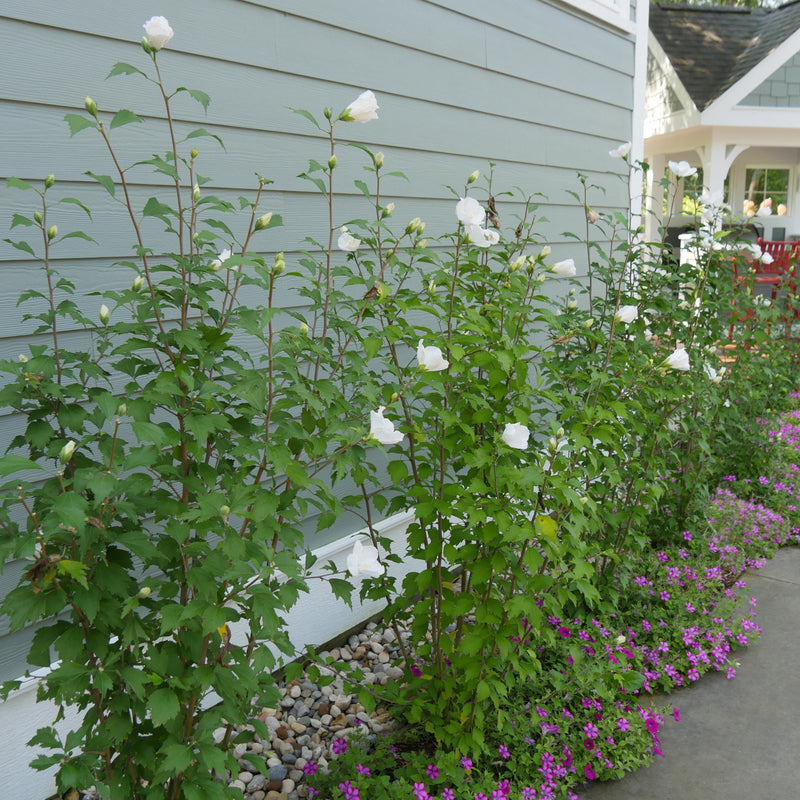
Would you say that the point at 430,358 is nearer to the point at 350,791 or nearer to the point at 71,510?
the point at 71,510

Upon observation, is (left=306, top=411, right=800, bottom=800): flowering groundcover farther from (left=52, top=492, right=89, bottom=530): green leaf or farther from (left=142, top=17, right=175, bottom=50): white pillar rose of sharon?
(left=142, top=17, right=175, bottom=50): white pillar rose of sharon

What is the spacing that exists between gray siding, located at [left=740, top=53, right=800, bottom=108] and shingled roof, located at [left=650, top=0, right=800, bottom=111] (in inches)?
12.9

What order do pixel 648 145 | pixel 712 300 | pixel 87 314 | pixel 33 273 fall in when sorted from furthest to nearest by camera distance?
1. pixel 648 145
2. pixel 712 300
3. pixel 87 314
4. pixel 33 273

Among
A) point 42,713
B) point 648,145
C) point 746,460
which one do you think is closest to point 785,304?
point 746,460

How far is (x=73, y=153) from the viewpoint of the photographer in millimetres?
2004

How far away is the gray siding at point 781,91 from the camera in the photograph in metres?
10.2

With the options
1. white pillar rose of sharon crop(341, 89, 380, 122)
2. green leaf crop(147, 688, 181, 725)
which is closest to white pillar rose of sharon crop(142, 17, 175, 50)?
white pillar rose of sharon crop(341, 89, 380, 122)

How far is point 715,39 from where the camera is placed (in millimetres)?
11422

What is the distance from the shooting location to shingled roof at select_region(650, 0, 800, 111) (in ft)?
34.1

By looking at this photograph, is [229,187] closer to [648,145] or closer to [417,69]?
[417,69]

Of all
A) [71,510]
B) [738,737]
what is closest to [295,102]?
[71,510]

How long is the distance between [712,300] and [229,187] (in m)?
2.21

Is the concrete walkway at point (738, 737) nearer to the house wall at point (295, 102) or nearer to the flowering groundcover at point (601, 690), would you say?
the flowering groundcover at point (601, 690)

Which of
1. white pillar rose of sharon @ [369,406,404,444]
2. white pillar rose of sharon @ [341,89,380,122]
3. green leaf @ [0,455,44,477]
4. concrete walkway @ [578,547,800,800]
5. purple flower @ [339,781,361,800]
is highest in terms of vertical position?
white pillar rose of sharon @ [341,89,380,122]
